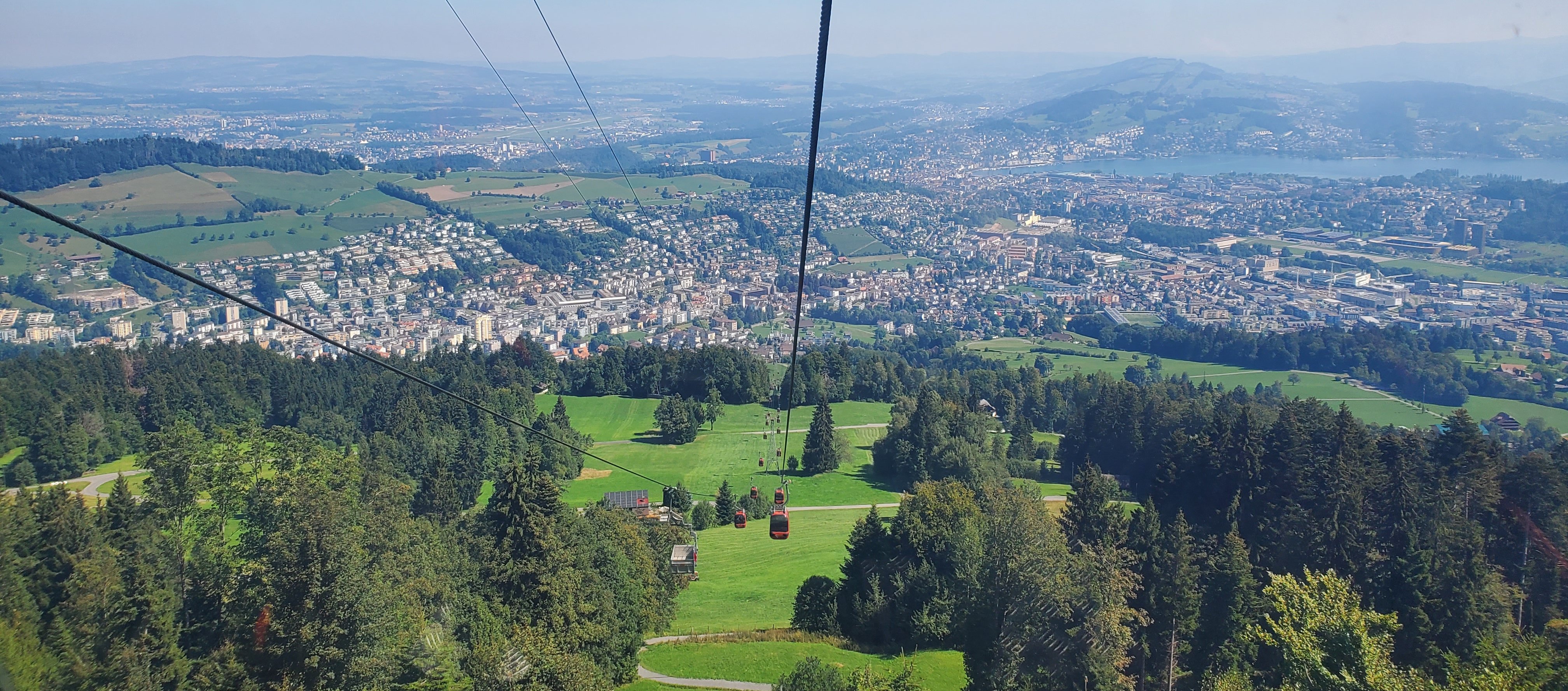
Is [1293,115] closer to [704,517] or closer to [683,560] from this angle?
[704,517]

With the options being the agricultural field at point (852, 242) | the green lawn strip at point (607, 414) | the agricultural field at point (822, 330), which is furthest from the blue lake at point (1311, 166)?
the green lawn strip at point (607, 414)

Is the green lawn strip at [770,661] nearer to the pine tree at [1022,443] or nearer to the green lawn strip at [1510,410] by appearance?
the pine tree at [1022,443]

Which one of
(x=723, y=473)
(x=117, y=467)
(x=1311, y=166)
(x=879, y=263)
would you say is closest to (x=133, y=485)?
(x=117, y=467)

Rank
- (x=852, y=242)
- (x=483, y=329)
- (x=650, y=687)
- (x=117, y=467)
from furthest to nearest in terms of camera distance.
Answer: (x=852, y=242), (x=483, y=329), (x=117, y=467), (x=650, y=687)

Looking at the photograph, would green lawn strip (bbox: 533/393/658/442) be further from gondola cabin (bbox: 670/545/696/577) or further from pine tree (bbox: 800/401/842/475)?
gondola cabin (bbox: 670/545/696/577)

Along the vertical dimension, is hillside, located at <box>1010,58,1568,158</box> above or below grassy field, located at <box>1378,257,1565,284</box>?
above

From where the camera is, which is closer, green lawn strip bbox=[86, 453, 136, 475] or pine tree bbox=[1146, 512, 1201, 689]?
pine tree bbox=[1146, 512, 1201, 689]

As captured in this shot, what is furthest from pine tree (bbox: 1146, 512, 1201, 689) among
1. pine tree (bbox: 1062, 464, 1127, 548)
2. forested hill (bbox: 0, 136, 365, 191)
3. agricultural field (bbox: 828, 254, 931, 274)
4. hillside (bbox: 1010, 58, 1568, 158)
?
hillside (bbox: 1010, 58, 1568, 158)
